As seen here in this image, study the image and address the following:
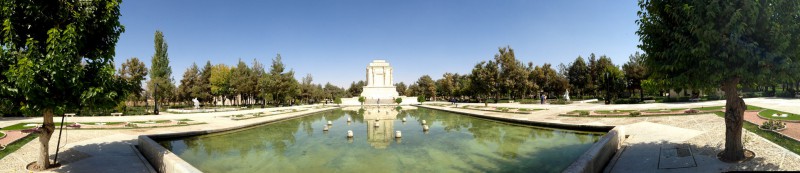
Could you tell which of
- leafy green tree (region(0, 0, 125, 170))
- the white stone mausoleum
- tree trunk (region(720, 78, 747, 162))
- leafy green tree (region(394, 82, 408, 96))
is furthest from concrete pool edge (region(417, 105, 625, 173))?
leafy green tree (region(394, 82, 408, 96))

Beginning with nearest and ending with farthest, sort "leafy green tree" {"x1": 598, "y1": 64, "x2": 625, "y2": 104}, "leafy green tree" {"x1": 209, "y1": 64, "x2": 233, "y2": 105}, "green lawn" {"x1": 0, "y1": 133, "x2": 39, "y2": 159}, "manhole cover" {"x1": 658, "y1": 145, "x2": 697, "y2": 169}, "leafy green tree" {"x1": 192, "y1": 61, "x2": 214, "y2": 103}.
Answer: "manhole cover" {"x1": 658, "y1": 145, "x2": 697, "y2": 169} < "green lawn" {"x1": 0, "y1": 133, "x2": 39, "y2": 159} < "leafy green tree" {"x1": 598, "y1": 64, "x2": 625, "y2": 104} < "leafy green tree" {"x1": 192, "y1": 61, "x2": 214, "y2": 103} < "leafy green tree" {"x1": 209, "y1": 64, "x2": 233, "y2": 105}

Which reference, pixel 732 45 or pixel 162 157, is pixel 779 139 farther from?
pixel 162 157

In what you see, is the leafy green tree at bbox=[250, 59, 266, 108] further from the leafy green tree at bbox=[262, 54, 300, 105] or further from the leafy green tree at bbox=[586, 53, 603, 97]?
the leafy green tree at bbox=[586, 53, 603, 97]

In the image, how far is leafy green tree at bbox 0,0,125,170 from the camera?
743 centimetres

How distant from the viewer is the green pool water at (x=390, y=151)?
1140 centimetres

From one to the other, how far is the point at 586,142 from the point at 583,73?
2132 inches

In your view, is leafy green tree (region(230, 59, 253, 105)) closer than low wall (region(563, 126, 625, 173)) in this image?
No

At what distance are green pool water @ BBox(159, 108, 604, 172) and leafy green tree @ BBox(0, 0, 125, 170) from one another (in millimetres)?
4417

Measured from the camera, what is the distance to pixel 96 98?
323 inches

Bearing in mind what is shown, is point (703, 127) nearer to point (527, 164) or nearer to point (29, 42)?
point (527, 164)

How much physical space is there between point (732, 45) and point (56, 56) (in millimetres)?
15068

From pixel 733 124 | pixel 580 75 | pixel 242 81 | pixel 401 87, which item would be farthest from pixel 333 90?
pixel 733 124

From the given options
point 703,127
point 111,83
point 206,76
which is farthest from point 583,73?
Result: point 206,76

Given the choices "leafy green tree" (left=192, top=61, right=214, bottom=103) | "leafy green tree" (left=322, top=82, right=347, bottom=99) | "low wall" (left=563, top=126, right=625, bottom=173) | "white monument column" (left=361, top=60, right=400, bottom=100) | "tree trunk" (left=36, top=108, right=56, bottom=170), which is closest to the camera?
"low wall" (left=563, top=126, right=625, bottom=173)
